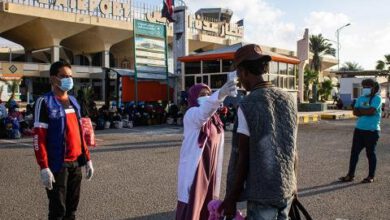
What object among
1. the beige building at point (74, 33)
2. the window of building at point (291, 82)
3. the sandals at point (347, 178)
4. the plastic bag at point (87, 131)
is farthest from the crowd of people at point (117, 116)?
the beige building at point (74, 33)

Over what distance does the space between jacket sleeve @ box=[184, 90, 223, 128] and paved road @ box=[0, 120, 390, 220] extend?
206 cm

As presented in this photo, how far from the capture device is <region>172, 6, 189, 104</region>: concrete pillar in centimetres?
2164

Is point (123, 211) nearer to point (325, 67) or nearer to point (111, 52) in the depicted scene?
point (111, 52)

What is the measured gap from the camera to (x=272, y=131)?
2.55 metres

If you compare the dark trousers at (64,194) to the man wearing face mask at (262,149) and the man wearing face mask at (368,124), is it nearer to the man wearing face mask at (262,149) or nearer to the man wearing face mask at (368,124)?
the man wearing face mask at (262,149)

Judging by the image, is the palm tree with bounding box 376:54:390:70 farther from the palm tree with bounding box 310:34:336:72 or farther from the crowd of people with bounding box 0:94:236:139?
the crowd of people with bounding box 0:94:236:139

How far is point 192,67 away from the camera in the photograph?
21.4 metres

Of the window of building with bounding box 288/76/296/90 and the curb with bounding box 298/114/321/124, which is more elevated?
the window of building with bounding box 288/76/296/90

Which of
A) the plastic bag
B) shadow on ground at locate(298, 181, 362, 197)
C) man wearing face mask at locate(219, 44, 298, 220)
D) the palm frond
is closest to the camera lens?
man wearing face mask at locate(219, 44, 298, 220)

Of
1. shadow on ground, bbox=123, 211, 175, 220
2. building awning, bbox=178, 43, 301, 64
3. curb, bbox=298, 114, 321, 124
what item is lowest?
shadow on ground, bbox=123, 211, 175, 220

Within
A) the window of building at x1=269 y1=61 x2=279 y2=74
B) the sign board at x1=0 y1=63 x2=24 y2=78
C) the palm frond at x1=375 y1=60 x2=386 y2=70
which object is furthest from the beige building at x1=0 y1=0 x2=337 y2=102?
the palm frond at x1=375 y1=60 x2=386 y2=70

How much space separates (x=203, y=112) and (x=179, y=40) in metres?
19.3

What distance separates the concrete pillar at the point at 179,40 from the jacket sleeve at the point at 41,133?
1769cm

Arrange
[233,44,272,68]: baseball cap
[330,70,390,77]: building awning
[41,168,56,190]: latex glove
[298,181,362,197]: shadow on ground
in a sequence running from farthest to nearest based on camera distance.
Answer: [330,70,390,77]: building awning < [298,181,362,197]: shadow on ground < [41,168,56,190]: latex glove < [233,44,272,68]: baseball cap
